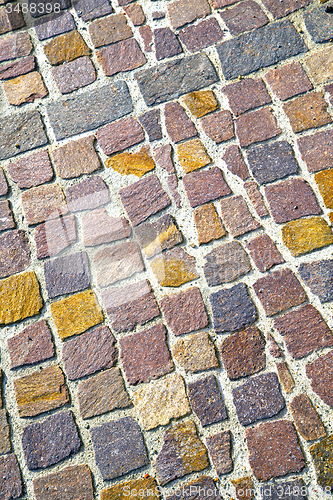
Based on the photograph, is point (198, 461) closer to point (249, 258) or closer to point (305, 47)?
point (249, 258)

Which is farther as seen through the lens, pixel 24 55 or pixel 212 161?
pixel 24 55

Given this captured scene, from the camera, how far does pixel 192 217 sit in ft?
7.59

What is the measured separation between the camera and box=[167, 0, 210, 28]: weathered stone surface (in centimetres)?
270

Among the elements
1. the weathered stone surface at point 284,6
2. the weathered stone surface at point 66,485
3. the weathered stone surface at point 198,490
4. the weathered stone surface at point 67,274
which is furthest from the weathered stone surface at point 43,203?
the weathered stone surface at point 284,6

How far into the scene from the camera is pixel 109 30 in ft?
8.96

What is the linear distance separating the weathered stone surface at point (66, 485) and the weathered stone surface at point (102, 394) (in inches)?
9.3

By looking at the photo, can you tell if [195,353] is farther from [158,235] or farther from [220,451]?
[158,235]

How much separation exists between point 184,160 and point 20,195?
0.91 m

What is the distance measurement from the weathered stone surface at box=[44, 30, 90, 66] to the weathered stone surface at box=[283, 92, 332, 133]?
49.6 inches

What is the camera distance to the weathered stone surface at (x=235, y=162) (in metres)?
2.36

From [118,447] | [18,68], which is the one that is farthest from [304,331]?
[18,68]

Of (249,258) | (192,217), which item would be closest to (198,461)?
(249,258)

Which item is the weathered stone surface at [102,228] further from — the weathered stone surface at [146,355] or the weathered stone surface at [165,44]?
the weathered stone surface at [165,44]

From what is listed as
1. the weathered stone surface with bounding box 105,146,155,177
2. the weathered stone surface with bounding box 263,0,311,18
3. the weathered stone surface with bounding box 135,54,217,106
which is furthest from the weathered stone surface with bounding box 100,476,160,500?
the weathered stone surface with bounding box 263,0,311,18
